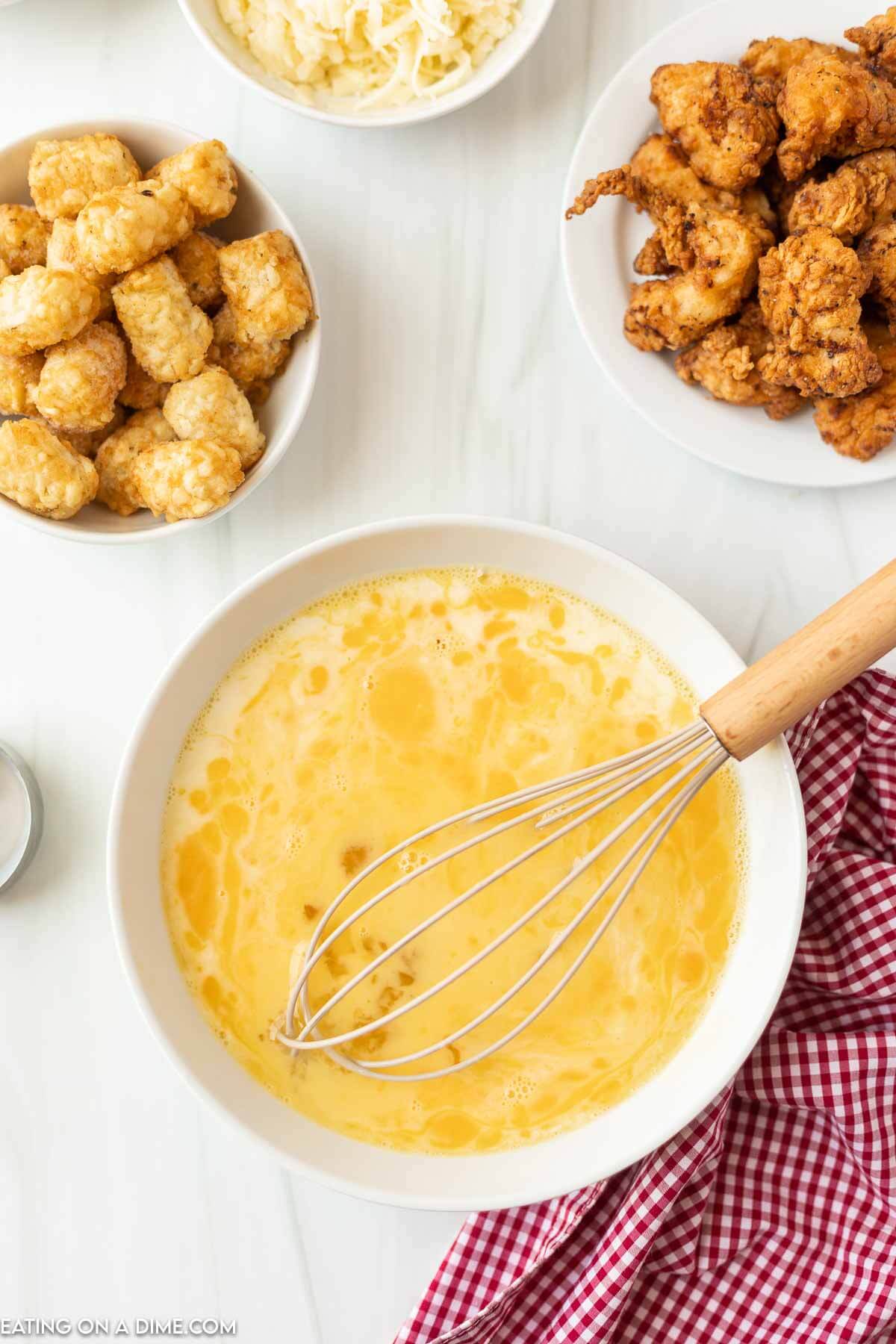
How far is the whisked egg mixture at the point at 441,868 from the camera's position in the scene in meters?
1.42

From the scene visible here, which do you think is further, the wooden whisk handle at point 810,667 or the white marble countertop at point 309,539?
the white marble countertop at point 309,539

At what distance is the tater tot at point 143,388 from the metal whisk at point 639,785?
0.65 meters

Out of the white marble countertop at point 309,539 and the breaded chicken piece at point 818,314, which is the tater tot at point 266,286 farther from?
the breaded chicken piece at point 818,314

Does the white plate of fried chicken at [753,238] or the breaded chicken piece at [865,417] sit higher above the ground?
the white plate of fried chicken at [753,238]

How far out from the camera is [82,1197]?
159cm

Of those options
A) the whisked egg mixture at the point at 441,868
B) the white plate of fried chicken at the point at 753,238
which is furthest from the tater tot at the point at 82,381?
the white plate of fried chicken at the point at 753,238

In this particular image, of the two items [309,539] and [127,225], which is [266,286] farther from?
[309,539]

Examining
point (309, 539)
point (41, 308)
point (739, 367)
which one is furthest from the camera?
point (309, 539)

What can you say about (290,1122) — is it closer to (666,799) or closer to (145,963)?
(145,963)

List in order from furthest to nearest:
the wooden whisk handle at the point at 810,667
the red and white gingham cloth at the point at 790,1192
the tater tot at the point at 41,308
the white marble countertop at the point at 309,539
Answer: the white marble countertop at the point at 309,539, the red and white gingham cloth at the point at 790,1192, the tater tot at the point at 41,308, the wooden whisk handle at the point at 810,667

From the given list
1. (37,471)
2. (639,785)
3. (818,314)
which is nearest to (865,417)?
(818,314)

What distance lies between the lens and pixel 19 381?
4.65 feet

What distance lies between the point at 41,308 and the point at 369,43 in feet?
1.82

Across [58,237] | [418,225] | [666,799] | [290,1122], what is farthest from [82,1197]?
[418,225]
